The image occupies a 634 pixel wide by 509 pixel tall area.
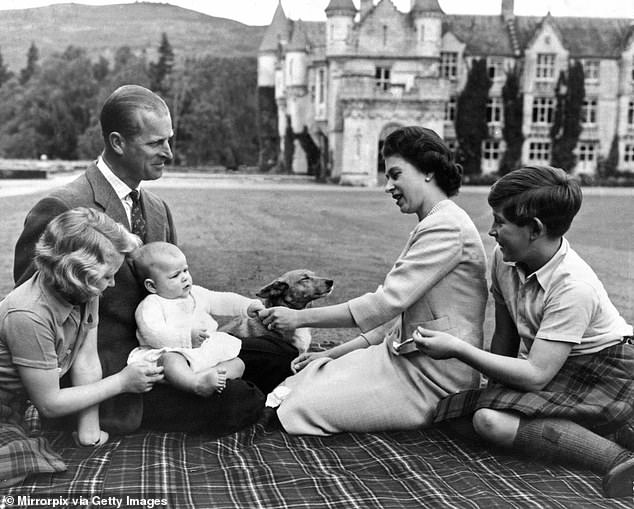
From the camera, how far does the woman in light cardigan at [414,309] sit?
3658 mm

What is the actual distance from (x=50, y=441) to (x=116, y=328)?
0.65 m

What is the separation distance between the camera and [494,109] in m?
8.09

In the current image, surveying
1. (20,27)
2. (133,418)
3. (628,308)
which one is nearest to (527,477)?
(133,418)

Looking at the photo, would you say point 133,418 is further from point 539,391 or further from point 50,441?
point 539,391

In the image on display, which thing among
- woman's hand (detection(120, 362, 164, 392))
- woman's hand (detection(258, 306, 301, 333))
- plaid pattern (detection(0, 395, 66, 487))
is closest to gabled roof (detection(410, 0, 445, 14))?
woman's hand (detection(258, 306, 301, 333))

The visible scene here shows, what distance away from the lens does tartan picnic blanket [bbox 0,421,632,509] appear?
3.00m

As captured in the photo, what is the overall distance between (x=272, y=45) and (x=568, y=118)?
10.7 ft

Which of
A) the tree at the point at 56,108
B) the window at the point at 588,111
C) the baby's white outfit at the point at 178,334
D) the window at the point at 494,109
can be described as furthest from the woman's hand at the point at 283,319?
the window at the point at 494,109

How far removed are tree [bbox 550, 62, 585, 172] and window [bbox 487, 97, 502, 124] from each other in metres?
0.65

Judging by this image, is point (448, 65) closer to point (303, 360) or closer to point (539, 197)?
point (303, 360)

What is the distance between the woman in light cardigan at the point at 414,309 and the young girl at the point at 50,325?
1091 mm

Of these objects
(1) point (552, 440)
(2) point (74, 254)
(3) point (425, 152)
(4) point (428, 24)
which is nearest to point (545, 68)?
(4) point (428, 24)

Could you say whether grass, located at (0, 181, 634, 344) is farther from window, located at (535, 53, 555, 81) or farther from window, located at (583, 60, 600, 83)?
window, located at (535, 53, 555, 81)

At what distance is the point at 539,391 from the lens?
3428 millimetres
